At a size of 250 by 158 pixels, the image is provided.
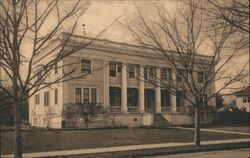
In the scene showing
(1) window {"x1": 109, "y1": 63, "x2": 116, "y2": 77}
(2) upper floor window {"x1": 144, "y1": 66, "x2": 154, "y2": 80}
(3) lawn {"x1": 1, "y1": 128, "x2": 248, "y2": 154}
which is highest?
(1) window {"x1": 109, "y1": 63, "x2": 116, "y2": 77}

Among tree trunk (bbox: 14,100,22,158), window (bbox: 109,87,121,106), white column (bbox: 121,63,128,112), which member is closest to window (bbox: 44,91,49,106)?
window (bbox: 109,87,121,106)

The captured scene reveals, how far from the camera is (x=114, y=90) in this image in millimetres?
43500

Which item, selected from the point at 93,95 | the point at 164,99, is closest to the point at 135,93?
the point at 164,99

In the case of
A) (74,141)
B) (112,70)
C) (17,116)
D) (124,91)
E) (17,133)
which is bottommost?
(74,141)

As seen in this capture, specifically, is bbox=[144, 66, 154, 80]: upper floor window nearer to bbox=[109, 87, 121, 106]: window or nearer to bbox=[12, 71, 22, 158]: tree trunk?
bbox=[109, 87, 121, 106]: window

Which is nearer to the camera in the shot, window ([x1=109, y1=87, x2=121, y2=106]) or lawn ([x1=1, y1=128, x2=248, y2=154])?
lawn ([x1=1, y1=128, x2=248, y2=154])

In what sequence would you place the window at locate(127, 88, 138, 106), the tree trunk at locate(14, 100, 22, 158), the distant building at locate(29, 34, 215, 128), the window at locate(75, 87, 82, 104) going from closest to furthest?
the tree trunk at locate(14, 100, 22, 158), the distant building at locate(29, 34, 215, 128), the window at locate(75, 87, 82, 104), the window at locate(127, 88, 138, 106)

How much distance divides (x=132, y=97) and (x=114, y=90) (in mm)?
2965

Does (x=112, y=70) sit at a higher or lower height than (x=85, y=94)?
higher

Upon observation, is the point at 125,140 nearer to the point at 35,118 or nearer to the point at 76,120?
the point at 76,120

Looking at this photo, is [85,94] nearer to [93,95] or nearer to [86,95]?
[86,95]

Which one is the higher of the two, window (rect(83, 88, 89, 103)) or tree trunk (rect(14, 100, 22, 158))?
window (rect(83, 88, 89, 103))

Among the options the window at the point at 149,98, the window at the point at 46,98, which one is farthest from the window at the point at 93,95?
the window at the point at 149,98

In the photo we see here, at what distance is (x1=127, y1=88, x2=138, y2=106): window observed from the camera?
45341 millimetres
